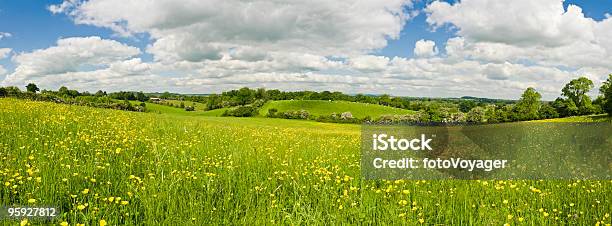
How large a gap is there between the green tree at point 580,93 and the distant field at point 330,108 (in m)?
45.8

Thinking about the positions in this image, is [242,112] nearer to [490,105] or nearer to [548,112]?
[490,105]

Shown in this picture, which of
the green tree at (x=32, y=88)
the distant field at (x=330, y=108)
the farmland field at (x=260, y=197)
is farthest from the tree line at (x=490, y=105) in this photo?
the farmland field at (x=260, y=197)

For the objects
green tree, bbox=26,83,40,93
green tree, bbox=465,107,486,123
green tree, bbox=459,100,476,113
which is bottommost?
green tree, bbox=465,107,486,123

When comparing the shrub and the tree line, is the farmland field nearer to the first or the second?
the tree line

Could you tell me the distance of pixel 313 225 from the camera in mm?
4746

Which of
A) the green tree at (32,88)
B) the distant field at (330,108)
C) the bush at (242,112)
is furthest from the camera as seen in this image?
the distant field at (330,108)

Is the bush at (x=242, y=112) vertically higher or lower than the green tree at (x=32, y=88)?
lower

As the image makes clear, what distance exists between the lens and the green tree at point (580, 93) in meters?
62.0

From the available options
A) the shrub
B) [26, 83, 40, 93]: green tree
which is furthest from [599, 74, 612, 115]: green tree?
[26, 83, 40, 93]: green tree

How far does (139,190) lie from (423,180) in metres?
4.66

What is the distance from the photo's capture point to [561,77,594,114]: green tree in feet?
203

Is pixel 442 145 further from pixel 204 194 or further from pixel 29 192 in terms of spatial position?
pixel 29 192

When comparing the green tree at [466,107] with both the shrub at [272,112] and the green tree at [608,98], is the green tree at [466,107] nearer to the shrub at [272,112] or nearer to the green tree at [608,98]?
the green tree at [608,98]

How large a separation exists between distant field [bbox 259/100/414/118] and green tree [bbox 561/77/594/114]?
45800 millimetres
